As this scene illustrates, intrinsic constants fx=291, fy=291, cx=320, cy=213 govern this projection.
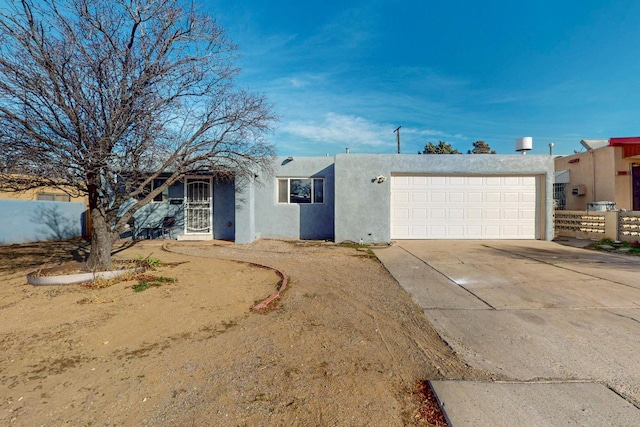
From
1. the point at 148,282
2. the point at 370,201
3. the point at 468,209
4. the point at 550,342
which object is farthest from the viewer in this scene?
the point at 468,209

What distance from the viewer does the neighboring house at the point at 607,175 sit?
42.5 ft

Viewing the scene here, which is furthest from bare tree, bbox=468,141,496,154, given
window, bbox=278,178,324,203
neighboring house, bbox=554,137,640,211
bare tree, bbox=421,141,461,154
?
window, bbox=278,178,324,203

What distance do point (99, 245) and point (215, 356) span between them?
4.63 m

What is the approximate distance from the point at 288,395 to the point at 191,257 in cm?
681

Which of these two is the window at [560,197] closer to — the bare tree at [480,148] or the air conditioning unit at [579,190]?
the air conditioning unit at [579,190]

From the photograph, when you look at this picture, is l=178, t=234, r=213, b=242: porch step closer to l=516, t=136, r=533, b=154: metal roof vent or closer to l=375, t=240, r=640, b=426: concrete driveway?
l=375, t=240, r=640, b=426: concrete driveway

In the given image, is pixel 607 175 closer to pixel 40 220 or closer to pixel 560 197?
pixel 560 197

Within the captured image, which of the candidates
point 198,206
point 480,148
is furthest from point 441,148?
point 198,206

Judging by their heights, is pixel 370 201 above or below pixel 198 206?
above

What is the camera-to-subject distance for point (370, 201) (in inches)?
430

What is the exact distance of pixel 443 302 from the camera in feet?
15.3

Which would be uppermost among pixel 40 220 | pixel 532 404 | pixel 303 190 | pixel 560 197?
pixel 303 190

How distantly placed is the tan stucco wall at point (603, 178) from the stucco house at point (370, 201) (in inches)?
175

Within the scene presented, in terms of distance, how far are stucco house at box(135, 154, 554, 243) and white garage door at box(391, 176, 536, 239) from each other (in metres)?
0.04
